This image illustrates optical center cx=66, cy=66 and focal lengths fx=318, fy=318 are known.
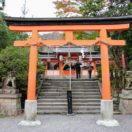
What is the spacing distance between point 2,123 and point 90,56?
1911cm

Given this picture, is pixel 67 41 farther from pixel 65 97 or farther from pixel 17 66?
pixel 65 97

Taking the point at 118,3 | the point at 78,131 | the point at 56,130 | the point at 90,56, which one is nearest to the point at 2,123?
the point at 56,130

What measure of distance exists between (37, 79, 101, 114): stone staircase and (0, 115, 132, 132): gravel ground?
4.44 feet

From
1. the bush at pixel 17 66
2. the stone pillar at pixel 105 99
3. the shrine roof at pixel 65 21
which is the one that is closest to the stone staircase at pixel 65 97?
the bush at pixel 17 66

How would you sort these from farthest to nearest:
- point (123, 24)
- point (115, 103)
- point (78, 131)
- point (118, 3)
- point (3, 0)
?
point (3, 0), point (118, 3), point (115, 103), point (123, 24), point (78, 131)

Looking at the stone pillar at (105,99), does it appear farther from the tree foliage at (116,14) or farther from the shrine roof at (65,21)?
the tree foliage at (116,14)

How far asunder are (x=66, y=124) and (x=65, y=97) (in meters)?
5.05

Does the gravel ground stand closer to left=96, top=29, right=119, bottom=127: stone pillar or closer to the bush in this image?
left=96, top=29, right=119, bottom=127: stone pillar

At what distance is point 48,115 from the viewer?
15781 mm

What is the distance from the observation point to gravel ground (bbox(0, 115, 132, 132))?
12023mm

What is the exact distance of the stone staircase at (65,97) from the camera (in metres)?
16.7

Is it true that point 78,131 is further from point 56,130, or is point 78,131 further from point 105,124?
point 105,124

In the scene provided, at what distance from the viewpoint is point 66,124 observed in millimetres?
13125

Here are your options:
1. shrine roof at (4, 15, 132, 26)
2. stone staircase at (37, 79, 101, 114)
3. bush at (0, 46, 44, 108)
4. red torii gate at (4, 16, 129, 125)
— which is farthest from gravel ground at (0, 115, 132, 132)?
shrine roof at (4, 15, 132, 26)
